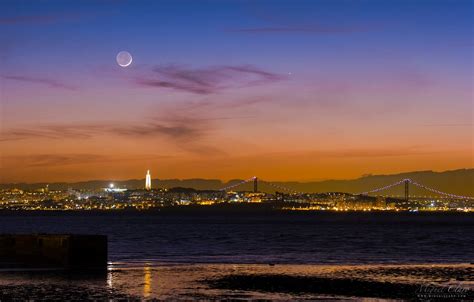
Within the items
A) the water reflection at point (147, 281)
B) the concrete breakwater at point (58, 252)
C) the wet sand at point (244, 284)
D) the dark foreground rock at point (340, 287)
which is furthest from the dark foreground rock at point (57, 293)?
the concrete breakwater at point (58, 252)

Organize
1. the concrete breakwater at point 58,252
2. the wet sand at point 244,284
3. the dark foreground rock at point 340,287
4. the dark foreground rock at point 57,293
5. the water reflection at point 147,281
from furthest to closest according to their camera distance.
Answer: the concrete breakwater at point 58,252, the dark foreground rock at point 340,287, the water reflection at point 147,281, the wet sand at point 244,284, the dark foreground rock at point 57,293

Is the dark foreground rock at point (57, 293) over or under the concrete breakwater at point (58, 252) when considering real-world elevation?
under

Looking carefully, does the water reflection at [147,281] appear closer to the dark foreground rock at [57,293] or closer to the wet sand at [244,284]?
the wet sand at [244,284]

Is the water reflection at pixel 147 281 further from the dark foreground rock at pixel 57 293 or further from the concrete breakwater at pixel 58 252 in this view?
the concrete breakwater at pixel 58 252

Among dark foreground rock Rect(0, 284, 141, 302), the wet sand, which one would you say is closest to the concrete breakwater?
the wet sand

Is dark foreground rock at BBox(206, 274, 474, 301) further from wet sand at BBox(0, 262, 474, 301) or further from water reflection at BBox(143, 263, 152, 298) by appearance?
water reflection at BBox(143, 263, 152, 298)

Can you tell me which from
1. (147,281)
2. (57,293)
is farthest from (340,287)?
(57,293)

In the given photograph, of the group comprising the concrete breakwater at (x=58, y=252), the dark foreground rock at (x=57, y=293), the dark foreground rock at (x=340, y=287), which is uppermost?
the concrete breakwater at (x=58, y=252)

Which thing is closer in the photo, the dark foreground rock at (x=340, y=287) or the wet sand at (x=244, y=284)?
the wet sand at (x=244, y=284)

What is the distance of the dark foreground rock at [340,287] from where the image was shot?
3042cm

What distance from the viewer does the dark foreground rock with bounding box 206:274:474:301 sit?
99.8 ft

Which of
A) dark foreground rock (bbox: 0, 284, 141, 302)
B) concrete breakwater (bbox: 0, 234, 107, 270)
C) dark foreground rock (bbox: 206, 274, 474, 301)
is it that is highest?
concrete breakwater (bbox: 0, 234, 107, 270)

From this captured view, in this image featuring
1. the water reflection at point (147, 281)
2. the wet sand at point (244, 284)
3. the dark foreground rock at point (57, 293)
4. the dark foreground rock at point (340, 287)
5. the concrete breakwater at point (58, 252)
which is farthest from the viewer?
the concrete breakwater at point (58, 252)

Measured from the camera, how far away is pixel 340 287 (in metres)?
33.1
